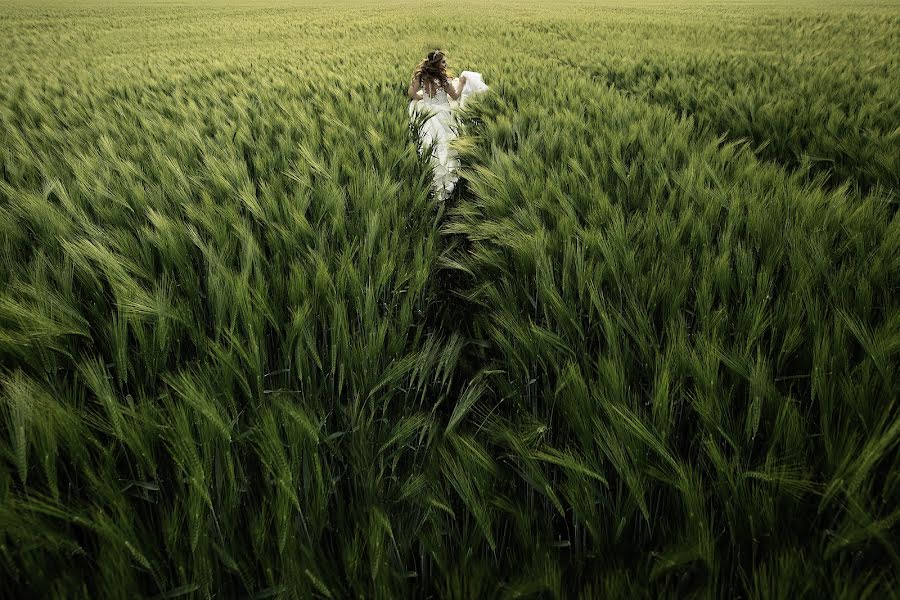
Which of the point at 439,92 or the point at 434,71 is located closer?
the point at 434,71

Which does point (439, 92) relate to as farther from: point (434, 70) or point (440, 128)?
point (440, 128)

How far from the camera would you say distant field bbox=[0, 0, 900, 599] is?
0.46 metres

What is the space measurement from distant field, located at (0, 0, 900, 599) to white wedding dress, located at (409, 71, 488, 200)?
115cm

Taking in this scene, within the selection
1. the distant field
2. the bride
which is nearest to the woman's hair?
the bride

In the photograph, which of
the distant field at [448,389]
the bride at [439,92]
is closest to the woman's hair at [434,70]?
the bride at [439,92]

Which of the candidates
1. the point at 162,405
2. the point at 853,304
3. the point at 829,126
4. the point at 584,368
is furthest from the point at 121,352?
→ the point at 829,126

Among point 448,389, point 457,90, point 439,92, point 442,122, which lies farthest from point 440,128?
point 448,389

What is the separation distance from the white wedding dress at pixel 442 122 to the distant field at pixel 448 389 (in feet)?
3.77

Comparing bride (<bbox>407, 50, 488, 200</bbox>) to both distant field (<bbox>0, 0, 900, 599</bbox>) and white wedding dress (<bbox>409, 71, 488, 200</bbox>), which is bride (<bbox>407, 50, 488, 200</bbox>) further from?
distant field (<bbox>0, 0, 900, 599</bbox>)

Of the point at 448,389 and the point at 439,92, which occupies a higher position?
the point at 439,92

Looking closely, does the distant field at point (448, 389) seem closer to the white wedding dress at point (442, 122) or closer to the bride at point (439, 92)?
the white wedding dress at point (442, 122)

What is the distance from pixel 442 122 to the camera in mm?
3529

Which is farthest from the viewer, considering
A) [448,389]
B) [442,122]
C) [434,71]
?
[434,71]

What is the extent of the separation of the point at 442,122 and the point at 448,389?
3.18 metres
